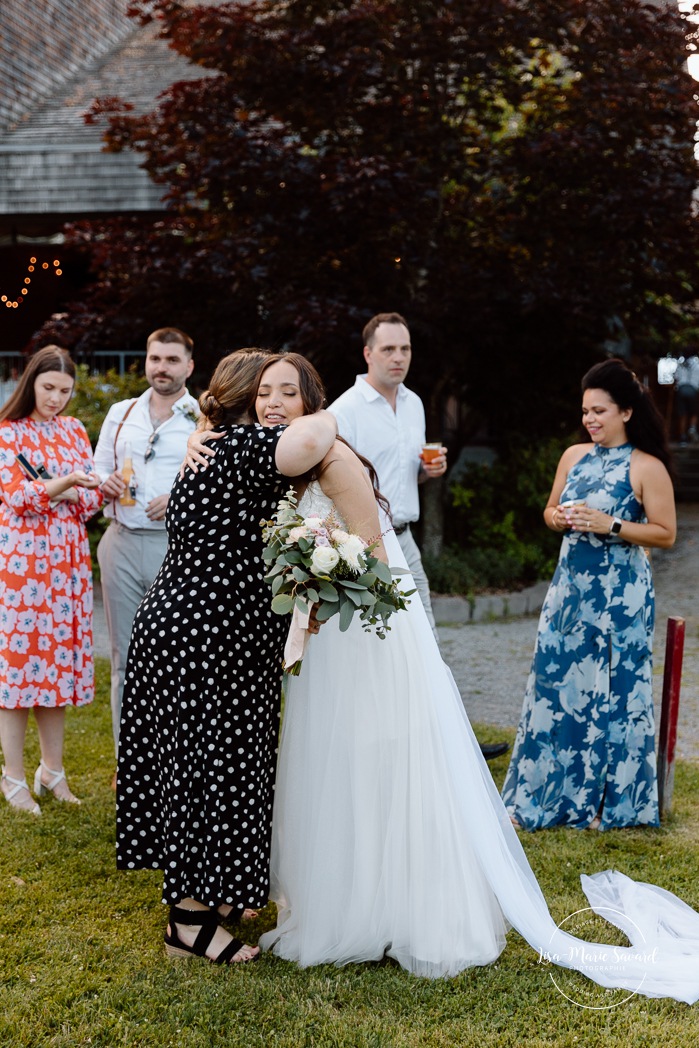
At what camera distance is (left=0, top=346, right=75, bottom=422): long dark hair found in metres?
4.68

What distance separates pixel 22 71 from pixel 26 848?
14.3 meters

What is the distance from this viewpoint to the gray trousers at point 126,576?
4.89 meters

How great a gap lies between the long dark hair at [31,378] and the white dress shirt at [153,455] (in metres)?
0.42

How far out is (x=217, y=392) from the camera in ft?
11.4

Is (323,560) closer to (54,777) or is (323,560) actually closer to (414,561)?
(414,561)

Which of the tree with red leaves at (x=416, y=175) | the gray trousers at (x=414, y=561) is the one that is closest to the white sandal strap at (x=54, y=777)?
the gray trousers at (x=414, y=561)

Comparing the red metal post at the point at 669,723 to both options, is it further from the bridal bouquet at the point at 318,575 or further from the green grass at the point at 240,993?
the bridal bouquet at the point at 318,575

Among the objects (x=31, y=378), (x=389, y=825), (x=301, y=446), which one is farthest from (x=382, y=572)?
(x=31, y=378)

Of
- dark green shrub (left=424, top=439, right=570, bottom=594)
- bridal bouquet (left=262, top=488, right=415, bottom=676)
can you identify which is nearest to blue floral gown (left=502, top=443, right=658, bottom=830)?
bridal bouquet (left=262, top=488, right=415, bottom=676)

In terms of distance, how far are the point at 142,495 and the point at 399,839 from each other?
237 centimetres

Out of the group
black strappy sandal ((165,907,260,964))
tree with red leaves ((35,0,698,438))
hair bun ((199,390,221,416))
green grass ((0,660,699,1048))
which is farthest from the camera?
tree with red leaves ((35,0,698,438))

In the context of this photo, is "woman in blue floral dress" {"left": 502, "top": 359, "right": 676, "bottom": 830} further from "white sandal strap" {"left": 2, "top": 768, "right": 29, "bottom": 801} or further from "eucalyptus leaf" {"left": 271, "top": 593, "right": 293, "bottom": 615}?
"white sandal strap" {"left": 2, "top": 768, "right": 29, "bottom": 801}

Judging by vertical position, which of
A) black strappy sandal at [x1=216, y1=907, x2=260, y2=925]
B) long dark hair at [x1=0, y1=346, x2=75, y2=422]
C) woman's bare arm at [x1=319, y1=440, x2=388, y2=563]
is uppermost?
long dark hair at [x1=0, y1=346, x2=75, y2=422]

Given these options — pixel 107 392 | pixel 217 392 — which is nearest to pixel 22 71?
pixel 107 392
